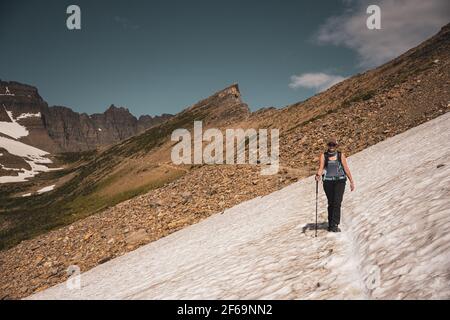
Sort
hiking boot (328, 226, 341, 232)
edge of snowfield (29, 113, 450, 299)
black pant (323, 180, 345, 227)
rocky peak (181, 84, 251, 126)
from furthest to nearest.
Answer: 1. rocky peak (181, 84, 251, 126)
2. hiking boot (328, 226, 341, 232)
3. black pant (323, 180, 345, 227)
4. edge of snowfield (29, 113, 450, 299)

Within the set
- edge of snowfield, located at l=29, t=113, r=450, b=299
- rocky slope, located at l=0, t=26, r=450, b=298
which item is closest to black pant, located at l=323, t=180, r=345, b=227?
edge of snowfield, located at l=29, t=113, r=450, b=299

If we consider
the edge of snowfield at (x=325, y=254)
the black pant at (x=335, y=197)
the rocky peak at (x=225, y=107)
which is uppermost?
the rocky peak at (x=225, y=107)

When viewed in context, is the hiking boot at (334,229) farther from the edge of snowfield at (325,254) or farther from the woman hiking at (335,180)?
the edge of snowfield at (325,254)

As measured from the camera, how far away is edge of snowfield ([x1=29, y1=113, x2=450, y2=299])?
6094mm

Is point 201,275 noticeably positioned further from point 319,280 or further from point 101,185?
point 101,185

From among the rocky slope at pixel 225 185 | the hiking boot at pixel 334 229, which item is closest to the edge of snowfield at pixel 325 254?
the hiking boot at pixel 334 229

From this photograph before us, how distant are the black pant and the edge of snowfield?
51 centimetres

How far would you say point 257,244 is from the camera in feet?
42.6

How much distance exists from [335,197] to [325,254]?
2.32 metres

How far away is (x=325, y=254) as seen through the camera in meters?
8.91

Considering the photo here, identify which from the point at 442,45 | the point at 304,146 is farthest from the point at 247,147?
the point at 442,45

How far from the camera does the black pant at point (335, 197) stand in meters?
10.6

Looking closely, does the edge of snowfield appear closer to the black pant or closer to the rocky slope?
the black pant

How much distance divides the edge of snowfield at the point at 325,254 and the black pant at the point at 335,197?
513mm
